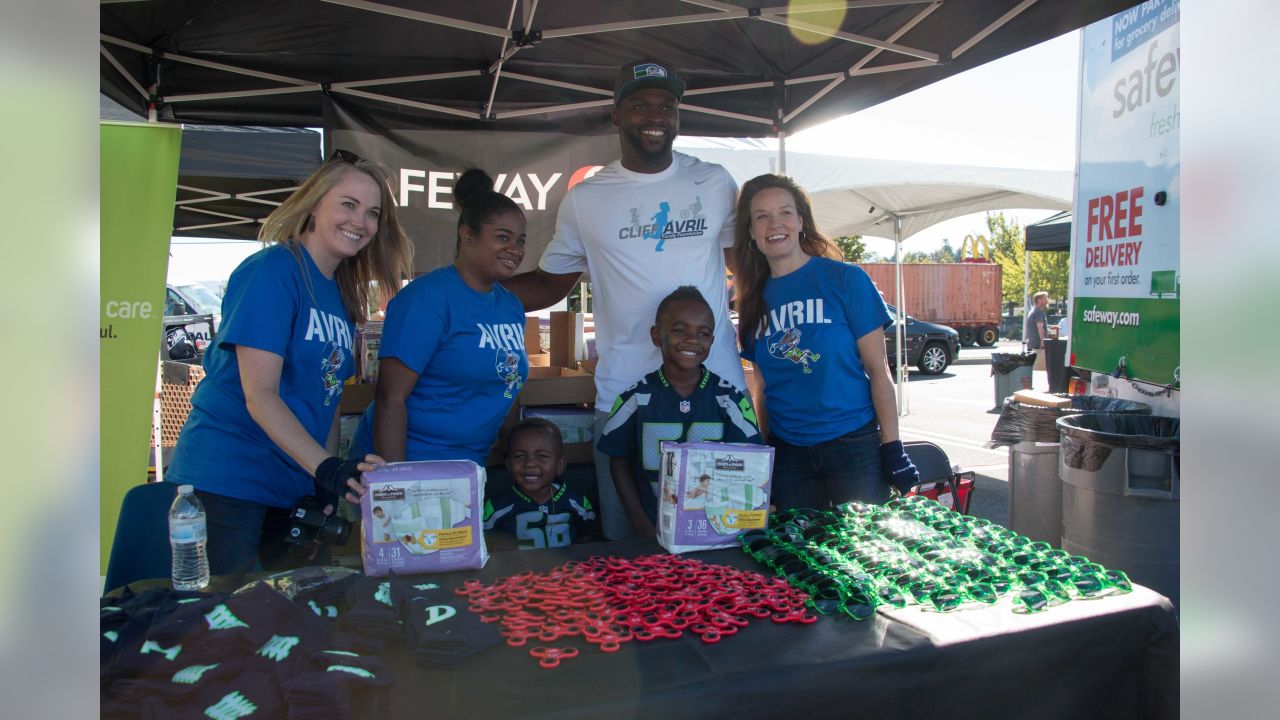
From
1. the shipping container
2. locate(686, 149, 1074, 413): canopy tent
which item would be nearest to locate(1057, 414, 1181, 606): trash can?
locate(686, 149, 1074, 413): canopy tent

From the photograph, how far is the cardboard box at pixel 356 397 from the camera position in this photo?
10.5 feet

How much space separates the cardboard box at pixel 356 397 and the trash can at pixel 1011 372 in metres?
9.75

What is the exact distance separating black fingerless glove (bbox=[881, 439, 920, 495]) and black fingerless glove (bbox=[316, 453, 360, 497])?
1624 millimetres

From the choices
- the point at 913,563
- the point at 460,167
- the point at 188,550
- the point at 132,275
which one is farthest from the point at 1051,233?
the point at 188,550

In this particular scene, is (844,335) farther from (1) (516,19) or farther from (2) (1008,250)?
(2) (1008,250)

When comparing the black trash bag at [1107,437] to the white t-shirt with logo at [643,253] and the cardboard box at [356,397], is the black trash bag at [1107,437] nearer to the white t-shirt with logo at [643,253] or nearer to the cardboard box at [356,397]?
the white t-shirt with logo at [643,253]

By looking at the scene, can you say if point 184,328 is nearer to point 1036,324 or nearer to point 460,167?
point 460,167

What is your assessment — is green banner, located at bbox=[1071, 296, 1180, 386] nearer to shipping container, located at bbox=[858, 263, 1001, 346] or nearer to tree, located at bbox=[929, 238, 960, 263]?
shipping container, located at bbox=[858, 263, 1001, 346]

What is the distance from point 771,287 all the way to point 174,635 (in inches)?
78.0

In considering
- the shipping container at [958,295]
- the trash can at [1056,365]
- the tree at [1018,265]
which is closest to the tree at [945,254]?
the tree at [1018,265]

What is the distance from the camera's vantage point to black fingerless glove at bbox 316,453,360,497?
1733mm

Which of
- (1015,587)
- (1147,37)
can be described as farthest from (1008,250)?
(1015,587)

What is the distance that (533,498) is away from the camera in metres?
2.56

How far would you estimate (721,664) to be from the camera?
1.32 metres
